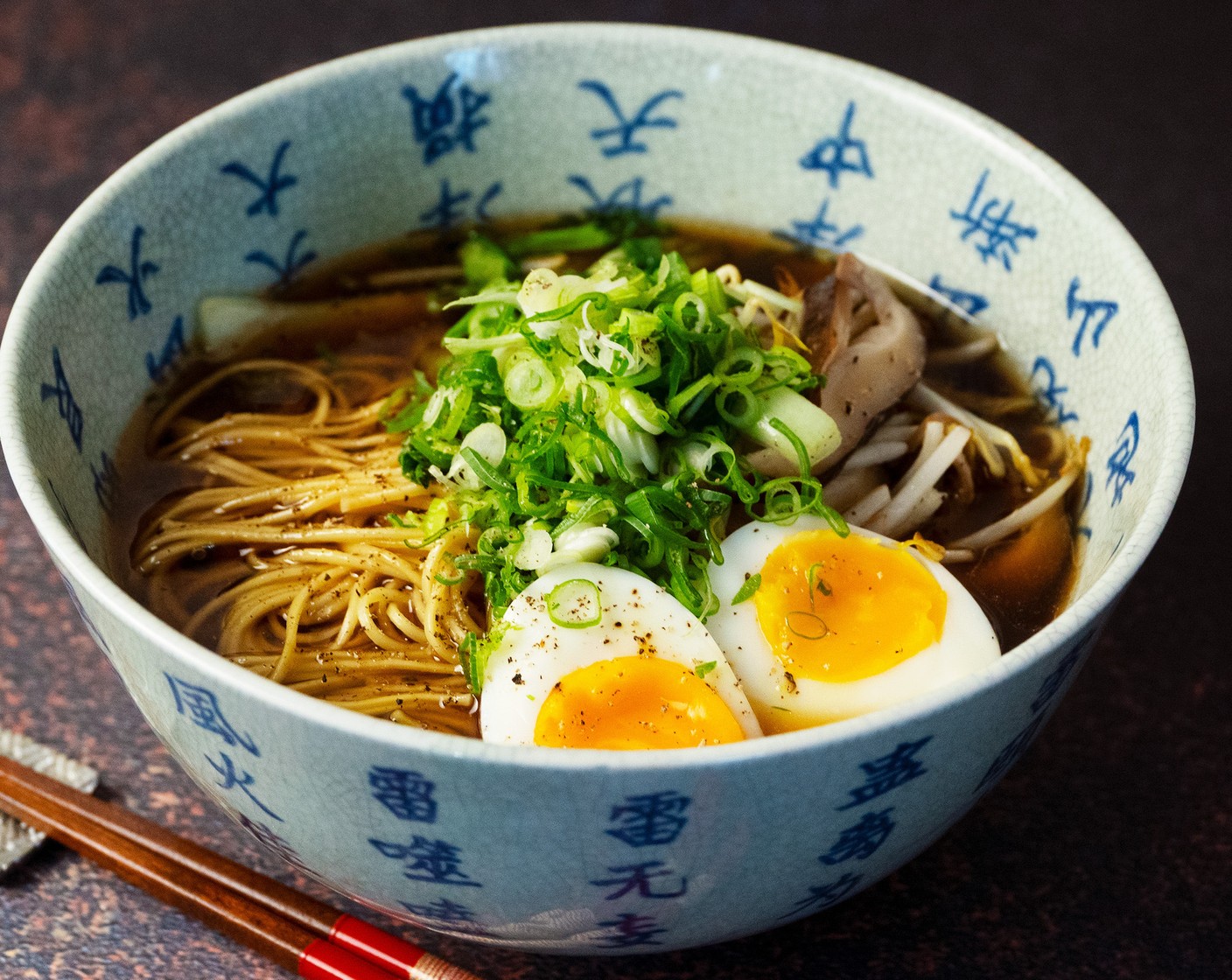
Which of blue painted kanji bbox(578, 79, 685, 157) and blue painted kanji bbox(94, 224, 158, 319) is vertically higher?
blue painted kanji bbox(578, 79, 685, 157)

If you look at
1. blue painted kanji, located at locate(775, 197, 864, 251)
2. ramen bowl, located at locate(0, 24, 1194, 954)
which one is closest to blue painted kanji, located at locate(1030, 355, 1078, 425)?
ramen bowl, located at locate(0, 24, 1194, 954)

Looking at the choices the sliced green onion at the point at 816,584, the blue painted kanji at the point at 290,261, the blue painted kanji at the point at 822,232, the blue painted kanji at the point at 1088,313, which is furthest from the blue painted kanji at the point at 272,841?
the blue painted kanji at the point at 822,232

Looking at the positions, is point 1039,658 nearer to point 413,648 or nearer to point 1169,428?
point 1169,428

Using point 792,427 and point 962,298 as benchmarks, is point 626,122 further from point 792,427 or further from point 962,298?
point 792,427

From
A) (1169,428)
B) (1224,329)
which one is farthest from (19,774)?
(1224,329)

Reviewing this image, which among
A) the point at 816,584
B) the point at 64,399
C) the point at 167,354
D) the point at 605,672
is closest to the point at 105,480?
the point at 64,399

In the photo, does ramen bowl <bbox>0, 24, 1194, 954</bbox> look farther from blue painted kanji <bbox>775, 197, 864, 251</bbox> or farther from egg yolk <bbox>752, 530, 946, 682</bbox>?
egg yolk <bbox>752, 530, 946, 682</bbox>
